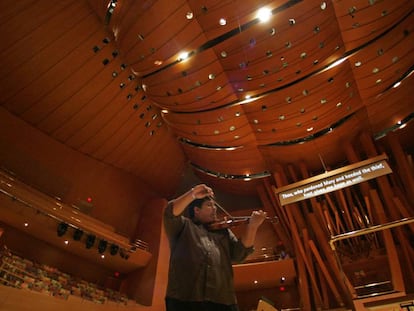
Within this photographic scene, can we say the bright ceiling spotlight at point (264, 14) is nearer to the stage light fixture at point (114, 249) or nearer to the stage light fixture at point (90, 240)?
the stage light fixture at point (90, 240)

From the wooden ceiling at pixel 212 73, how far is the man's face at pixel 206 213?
4.49 metres

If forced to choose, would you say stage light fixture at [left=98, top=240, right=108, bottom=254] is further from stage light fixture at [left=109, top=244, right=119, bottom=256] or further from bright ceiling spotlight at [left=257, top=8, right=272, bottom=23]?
bright ceiling spotlight at [left=257, top=8, right=272, bottom=23]

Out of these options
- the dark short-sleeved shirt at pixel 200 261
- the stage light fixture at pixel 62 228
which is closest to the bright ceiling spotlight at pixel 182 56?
the stage light fixture at pixel 62 228

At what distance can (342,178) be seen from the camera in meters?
4.49

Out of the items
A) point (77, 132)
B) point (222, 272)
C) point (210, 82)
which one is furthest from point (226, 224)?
point (77, 132)

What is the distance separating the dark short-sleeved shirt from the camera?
158 centimetres

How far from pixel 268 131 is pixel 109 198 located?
5009mm

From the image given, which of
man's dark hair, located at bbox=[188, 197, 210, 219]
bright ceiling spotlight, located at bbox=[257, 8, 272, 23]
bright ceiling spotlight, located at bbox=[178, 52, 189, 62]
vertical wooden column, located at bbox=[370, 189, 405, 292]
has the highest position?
bright ceiling spotlight, located at bbox=[257, 8, 272, 23]

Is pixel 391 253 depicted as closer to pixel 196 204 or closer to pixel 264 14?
pixel 264 14

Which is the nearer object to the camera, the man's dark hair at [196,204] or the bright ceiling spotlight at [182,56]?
the man's dark hair at [196,204]

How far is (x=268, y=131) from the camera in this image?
748 centimetres

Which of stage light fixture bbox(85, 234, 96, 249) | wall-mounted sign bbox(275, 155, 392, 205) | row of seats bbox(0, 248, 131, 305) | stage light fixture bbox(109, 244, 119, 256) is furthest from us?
stage light fixture bbox(109, 244, 119, 256)

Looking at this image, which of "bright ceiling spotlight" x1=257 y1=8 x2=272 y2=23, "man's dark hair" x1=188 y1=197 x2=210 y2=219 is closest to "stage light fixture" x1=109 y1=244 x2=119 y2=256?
"man's dark hair" x1=188 y1=197 x2=210 y2=219

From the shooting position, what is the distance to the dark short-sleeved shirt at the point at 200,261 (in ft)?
5.17
